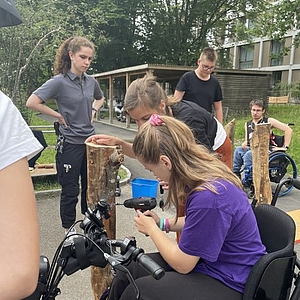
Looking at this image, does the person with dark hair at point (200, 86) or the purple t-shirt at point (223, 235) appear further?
the person with dark hair at point (200, 86)

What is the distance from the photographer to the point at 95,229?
56.4 inches

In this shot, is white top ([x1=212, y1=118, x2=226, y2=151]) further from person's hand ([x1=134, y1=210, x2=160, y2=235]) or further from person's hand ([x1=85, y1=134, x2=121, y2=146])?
person's hand ([x1=134, y1=210, x2=160, y2=235])

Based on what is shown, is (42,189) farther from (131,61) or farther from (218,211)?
(131,61)

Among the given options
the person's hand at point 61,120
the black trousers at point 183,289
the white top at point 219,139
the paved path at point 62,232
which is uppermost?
the person's hand at point 61,120

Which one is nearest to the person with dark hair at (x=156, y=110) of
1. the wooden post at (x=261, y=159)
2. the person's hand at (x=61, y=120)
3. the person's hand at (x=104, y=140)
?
the person's hand at (x=104, y=140)

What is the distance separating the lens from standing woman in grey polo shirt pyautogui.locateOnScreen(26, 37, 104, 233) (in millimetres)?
3314

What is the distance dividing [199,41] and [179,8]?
246cm

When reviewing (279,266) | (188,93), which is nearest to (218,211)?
(279,266)

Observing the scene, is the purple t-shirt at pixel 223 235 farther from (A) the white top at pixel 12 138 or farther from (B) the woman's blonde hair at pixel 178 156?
(A) the white top at pixel 12 138

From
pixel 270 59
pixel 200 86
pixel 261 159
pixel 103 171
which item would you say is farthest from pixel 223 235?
pixel 270 59

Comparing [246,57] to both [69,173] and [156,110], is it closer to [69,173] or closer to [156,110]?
[69,173]

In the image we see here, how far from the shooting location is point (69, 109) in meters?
3.38

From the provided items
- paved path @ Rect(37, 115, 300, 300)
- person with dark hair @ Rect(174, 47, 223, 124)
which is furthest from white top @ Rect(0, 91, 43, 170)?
person with dark hair @ Rect(174, 47, 223, 124)

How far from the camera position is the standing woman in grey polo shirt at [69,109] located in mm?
3314
